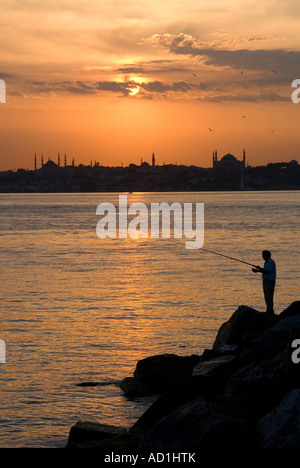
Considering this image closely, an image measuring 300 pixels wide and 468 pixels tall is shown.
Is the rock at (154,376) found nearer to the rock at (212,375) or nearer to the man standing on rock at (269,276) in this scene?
the rock at (212,375)

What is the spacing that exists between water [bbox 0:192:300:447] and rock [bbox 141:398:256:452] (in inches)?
98.0

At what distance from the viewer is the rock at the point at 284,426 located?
8.23 metres

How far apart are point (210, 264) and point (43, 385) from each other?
24.0m

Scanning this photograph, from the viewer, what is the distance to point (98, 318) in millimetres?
20812

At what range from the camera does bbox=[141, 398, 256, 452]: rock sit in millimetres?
8523

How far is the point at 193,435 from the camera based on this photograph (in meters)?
8.56

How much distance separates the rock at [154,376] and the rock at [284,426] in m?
4.53

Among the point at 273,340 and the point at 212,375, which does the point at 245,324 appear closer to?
the point at 273,340

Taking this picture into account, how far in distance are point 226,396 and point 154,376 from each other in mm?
3234

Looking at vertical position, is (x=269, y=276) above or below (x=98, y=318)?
above

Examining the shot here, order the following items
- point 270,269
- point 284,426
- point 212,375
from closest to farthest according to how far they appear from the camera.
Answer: point 284,426
point 212,375
point 270,269

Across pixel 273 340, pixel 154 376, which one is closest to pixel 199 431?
pixel 273 340

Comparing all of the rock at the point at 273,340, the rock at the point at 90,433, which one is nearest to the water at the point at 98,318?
the rock at the point at 90,433

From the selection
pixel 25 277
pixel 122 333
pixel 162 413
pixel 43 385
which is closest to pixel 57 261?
pixel 25 277
